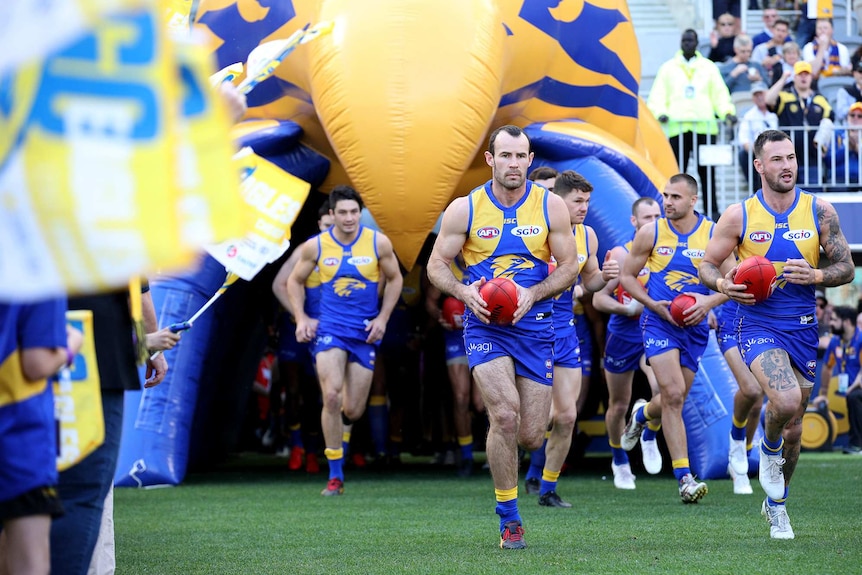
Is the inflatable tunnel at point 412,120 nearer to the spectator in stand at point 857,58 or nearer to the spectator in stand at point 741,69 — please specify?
the spectator in stand at point 741,69

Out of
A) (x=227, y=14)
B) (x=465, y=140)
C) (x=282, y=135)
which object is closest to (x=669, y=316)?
(x=465, y=140)

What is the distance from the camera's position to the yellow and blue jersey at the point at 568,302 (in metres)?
8.24

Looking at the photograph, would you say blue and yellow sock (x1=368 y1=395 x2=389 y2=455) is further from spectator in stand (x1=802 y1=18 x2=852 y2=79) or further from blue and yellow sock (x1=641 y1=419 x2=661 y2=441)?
spectator in stand (x1=802 y1=18 x2=852 y2=79)

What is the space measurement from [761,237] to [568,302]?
7.21 ft

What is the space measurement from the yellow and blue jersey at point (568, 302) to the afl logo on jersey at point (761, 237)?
175 cm

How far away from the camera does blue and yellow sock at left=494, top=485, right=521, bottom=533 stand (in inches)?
235

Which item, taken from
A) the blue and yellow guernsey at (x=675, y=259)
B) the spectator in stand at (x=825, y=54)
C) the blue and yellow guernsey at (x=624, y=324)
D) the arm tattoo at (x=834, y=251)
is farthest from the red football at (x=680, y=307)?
the spectator in stand at (x=825, y=54)

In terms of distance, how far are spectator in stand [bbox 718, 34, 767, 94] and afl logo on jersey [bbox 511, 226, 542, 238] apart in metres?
10.1

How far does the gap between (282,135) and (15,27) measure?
25.3 ft

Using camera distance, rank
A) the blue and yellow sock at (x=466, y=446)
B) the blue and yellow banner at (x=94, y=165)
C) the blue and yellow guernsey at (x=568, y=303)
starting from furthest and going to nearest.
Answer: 1. the blue and yellow sock at (x=466, y=446)
2. the blue and yellow guernsey at (x=568, y=303)
3. the blue and yellow banner at (x=94, y=165)

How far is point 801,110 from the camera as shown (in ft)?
46.5

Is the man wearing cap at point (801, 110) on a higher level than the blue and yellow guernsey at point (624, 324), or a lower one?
higher

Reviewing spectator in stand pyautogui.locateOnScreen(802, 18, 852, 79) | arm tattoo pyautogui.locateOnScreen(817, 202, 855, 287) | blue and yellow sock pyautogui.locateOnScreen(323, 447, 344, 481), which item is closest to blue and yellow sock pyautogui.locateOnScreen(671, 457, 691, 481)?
arm tattoo pyautogui.locateOnScreen(817, 202, 855, 287)

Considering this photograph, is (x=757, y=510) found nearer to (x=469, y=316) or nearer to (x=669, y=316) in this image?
(x=669, y=316)
